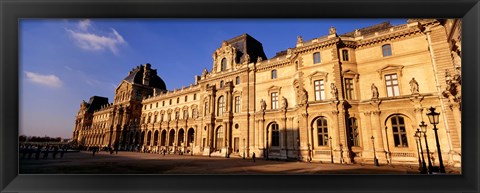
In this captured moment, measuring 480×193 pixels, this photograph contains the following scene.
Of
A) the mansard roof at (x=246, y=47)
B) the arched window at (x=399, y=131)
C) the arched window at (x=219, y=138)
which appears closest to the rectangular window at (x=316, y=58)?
the arched window at (x=399, y=131)

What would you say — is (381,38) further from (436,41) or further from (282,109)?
(282,109)

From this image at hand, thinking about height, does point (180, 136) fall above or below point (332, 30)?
below

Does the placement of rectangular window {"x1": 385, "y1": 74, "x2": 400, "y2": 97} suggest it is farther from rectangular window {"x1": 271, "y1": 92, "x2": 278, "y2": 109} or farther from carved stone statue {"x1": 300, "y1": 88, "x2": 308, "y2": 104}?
rectangular window {"x1": 271, "y1": 92, "x2": 278, "y2": 109}

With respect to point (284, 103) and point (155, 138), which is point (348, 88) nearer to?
point (284, 103)

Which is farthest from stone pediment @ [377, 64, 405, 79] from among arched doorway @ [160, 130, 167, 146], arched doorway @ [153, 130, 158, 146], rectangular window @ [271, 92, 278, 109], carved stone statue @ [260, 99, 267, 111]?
arched doorway @ [153, 130, 158, 146]

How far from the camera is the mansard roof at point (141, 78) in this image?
58.7m

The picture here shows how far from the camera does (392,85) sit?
830 inches

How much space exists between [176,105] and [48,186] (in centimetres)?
4044

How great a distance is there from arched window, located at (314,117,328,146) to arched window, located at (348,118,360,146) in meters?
2.13

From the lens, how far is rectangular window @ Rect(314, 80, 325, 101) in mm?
23438

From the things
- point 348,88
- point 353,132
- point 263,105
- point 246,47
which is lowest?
point 353,132
